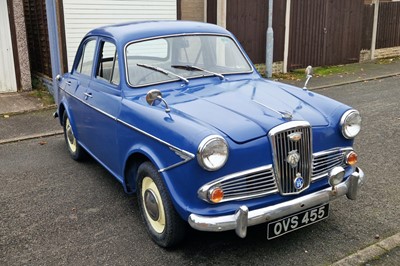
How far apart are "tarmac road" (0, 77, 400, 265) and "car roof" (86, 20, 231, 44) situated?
1642mm

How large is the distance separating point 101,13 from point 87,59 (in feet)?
15.1

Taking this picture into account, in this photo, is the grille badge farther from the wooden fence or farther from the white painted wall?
the wooden fence

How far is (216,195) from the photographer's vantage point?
3.01 metres

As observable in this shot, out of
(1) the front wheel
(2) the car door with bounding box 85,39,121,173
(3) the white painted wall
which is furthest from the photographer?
(3) the white painted wall

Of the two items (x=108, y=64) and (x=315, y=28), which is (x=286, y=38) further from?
(x=108, y=64)

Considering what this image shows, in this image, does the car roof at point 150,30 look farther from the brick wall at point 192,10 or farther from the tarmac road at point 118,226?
the brick wall at point 192,10

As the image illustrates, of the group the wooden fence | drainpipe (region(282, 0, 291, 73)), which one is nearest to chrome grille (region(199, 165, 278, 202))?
the wooden fence

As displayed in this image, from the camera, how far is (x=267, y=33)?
36.6 feet

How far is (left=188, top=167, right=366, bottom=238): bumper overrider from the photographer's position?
298 cm

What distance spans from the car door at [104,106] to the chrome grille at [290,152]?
1.56 meters

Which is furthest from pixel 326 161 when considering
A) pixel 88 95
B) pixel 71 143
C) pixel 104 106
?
pixel 71 143

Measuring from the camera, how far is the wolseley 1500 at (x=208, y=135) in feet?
10.0

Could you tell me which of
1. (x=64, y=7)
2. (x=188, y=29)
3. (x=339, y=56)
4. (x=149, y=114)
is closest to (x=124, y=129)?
(x=149, y=114)

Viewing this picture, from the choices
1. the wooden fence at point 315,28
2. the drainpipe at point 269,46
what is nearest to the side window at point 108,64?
the wooden fence at point 315,28
